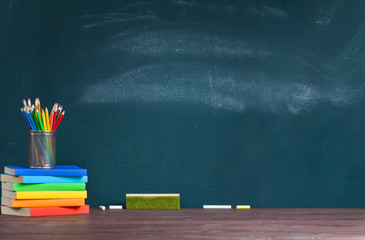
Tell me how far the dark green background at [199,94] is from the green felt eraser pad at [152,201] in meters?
0.07

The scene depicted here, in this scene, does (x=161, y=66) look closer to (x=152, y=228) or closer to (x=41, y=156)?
(x=41, y=156)

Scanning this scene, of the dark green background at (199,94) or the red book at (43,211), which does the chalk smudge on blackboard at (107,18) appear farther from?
the red book at (43,211)

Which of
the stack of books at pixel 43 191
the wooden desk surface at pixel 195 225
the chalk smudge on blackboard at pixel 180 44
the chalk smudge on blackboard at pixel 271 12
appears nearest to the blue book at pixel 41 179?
the stack of books at pixel 43 191

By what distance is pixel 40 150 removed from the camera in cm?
154

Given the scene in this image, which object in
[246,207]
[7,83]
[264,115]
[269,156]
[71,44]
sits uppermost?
[71,44]

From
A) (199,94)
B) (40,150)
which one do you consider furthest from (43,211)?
(199,94)

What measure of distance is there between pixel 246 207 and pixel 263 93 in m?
0.40

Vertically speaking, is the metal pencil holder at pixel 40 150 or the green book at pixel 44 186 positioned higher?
the metal pencil holder at pixel 40 150

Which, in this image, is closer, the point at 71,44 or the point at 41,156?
the point at 41,156

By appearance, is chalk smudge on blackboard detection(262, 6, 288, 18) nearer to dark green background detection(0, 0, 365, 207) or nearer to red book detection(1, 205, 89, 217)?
dark green background detection(0, 0, 365, 207)

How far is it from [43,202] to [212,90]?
2.20 feet

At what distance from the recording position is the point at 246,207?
5.52 feet

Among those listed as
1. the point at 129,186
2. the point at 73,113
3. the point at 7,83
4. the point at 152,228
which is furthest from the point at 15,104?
the point at 152,228

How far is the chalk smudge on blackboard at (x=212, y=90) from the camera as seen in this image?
→ 1699mm
